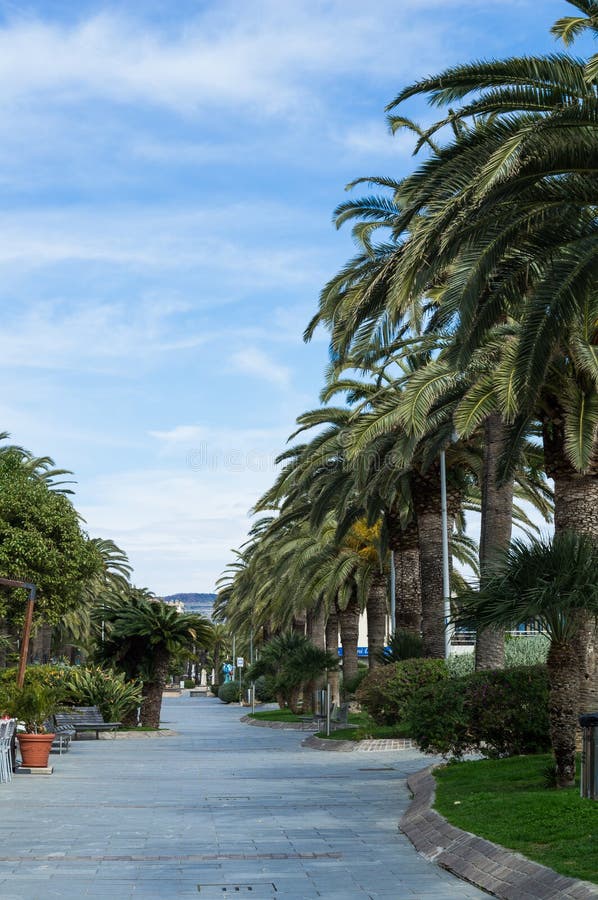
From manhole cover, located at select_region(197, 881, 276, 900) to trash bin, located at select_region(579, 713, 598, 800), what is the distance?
2461mm

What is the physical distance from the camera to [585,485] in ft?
55.1

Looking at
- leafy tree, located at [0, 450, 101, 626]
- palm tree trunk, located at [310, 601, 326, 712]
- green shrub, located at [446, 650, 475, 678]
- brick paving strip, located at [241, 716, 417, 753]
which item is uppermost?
leafy tree, located at [0, 450, 101, 626]

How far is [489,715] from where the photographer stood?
51.3 ft

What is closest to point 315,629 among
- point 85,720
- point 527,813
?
point 85,720

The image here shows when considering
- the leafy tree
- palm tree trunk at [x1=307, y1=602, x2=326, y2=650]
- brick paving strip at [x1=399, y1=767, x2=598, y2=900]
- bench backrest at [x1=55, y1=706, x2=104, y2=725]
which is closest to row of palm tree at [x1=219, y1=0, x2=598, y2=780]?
brick paving strip at [x1=399, y1=767, x2=598, y2=900]

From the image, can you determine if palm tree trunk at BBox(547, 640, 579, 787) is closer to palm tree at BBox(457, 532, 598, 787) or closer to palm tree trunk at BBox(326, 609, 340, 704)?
palm tree at BBox(457, 532, 598, 787)

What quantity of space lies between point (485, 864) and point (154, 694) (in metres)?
26.7

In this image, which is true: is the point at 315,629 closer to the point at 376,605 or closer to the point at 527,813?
the point at 376,605

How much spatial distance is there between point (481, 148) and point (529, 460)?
48.9 ft

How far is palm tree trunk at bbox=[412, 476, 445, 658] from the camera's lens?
92.4 ft

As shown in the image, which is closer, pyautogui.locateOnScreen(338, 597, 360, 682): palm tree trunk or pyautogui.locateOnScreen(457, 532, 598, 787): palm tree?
pyautogui.locateOnScreen(457, 532, 598, 787): palm tree

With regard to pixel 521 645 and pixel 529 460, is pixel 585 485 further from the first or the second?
pixel 521 645

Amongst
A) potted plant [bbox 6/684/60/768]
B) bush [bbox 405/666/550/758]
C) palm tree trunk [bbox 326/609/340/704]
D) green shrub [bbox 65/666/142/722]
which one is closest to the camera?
bush [bbox 405/666/550/758]

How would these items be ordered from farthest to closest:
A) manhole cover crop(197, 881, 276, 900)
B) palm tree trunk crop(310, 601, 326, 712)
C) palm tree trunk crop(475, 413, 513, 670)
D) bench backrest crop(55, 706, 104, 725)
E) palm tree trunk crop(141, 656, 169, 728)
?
palm tree trunk crop(310, 601, 326, 712) < palm tree trunk crop(141, 656, 169, 728) < bench backrest crop(55, 706, 104, 725) < palm tree trunk crop(475, 413, 513, 670) < manhole cover crop(197, 881, 276, 900)
